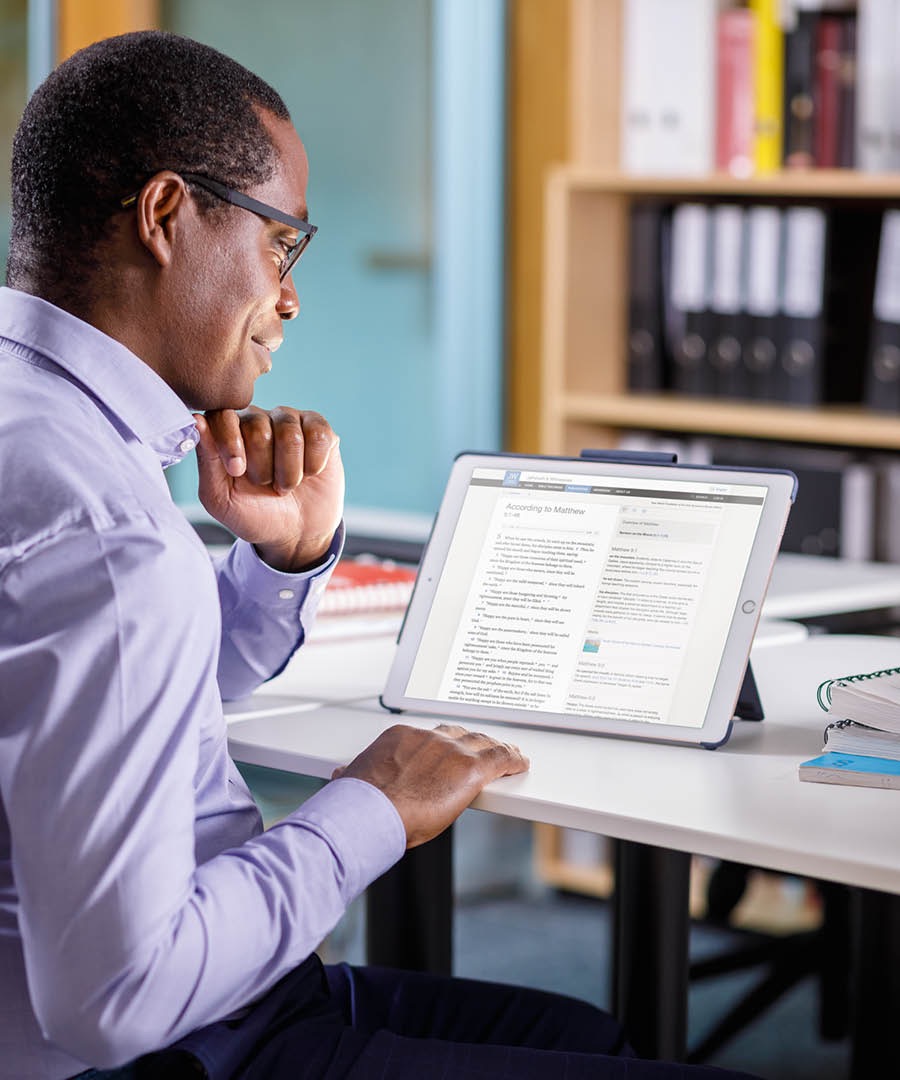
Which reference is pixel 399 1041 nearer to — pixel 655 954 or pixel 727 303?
pixel 655 954

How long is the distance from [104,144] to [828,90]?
2.09m

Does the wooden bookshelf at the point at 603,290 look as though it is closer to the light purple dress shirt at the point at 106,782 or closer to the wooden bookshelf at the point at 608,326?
the wooden bookshelf at the point at 608,326

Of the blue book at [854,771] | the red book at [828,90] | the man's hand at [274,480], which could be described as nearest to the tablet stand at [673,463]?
the blue book at [854,771]

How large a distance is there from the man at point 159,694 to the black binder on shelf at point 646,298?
181cm

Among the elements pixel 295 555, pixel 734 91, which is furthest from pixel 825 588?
pixel 734 91

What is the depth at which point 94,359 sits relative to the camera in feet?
3.52

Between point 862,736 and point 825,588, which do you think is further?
point 825,588

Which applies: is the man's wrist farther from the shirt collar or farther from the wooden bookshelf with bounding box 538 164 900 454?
the wooden bookshelf with bounding box 538 164 900 454

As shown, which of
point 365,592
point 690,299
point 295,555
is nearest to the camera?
point 295,555

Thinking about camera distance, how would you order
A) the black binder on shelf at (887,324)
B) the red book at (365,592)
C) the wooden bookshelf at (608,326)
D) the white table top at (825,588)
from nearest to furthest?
1. the red book at (365,592)
2. the white table top at (825,588)
3. the black binder on shelf at (887,324)
4. the wooden bookshelf at (608,326)

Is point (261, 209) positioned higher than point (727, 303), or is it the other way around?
point (261, 209)

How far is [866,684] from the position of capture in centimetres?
128

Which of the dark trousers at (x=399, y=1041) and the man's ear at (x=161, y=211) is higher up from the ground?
the man's ear at (x=161, y=211)

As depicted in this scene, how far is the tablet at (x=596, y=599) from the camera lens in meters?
1.33
